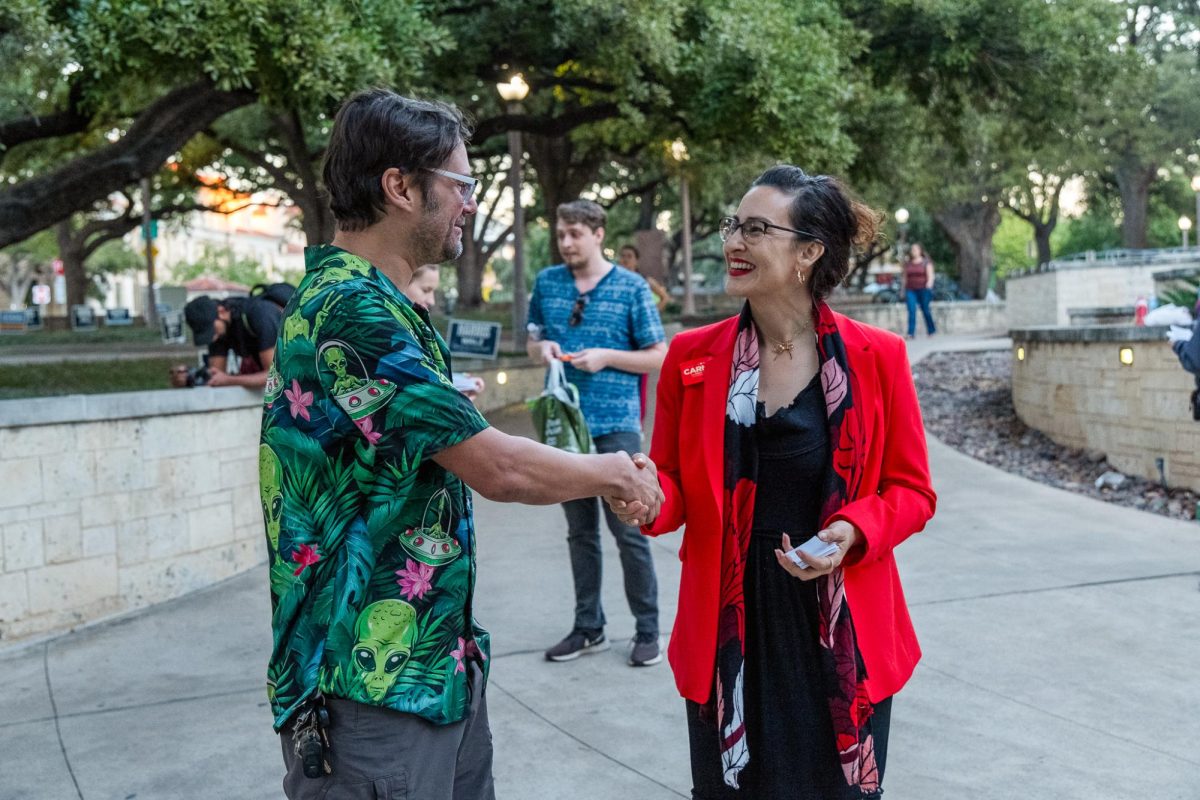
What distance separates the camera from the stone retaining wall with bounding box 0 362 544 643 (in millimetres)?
6324

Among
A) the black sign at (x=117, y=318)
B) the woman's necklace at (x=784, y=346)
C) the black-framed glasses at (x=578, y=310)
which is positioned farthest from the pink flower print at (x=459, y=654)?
the black sign at (x=117, y=318)

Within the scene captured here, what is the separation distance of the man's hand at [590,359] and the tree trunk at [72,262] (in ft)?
103

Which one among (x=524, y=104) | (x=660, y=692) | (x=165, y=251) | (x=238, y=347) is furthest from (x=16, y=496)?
(x=165, y=251)

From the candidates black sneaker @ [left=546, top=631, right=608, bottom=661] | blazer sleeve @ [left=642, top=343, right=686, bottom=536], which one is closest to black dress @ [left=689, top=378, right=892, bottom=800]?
blazer sleeve @ [left=642, top=343, right=686, bottom=536]

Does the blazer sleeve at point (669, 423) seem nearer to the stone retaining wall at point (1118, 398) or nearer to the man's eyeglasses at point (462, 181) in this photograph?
the man's eyeglasses at point (462, 181)

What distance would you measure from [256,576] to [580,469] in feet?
19.1

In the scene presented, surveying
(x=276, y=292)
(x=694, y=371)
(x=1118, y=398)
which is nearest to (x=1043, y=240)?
(x=1118, y=398)

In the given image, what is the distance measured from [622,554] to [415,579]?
3409 mm

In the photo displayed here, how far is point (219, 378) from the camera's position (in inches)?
310

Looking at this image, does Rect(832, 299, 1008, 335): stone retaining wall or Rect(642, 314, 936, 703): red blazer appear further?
Rect(832, 299, 1008, 335): stone retaining wall

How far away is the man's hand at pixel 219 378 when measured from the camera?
7.84 meters

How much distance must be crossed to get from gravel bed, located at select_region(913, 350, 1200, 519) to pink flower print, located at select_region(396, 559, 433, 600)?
8.59 m

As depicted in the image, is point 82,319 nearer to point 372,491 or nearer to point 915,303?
point 915,303

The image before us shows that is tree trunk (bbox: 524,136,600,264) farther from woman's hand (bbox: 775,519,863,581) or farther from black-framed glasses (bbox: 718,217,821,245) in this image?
woman's hand (bbox: 775,519,863,581)
